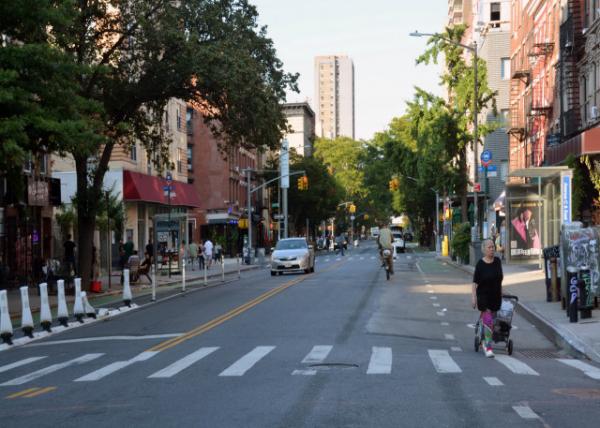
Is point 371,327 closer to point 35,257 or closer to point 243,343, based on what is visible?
point 243,343

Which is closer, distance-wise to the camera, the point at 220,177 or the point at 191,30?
the point at 191,30

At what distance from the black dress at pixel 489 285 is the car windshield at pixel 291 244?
28.5 m

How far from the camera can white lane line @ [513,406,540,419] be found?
28.6 ft

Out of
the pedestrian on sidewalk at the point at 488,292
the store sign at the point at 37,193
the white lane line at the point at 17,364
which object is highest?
the store sign at the point at 37,193

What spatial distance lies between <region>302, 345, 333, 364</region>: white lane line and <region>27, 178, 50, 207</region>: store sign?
80.6ft

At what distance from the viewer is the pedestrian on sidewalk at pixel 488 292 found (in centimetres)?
1376

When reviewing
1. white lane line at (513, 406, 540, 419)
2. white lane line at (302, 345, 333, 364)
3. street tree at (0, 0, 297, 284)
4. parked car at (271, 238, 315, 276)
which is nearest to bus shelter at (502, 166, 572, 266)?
parked car at (271, 238, 315, 276)

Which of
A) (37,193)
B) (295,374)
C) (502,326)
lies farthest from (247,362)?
(37,193)

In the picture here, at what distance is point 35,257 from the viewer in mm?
38312

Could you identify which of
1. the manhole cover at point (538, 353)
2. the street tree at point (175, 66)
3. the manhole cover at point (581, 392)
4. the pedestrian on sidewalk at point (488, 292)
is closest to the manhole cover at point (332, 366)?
the pedestrian on sidewalk at point (488, 292)

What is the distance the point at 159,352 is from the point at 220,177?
67367 millimetres

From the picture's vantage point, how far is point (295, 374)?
11656mm

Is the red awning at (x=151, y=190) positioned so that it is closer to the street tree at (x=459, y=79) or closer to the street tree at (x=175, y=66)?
the street tree at (x=175, y=66)

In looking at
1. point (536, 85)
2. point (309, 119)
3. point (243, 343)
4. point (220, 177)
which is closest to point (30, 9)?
point (243, 343)
